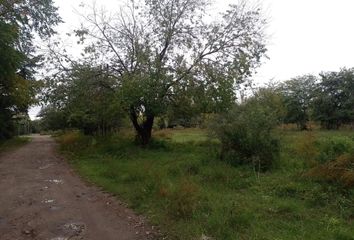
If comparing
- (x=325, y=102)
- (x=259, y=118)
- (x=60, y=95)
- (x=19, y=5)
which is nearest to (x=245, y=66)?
(x=259, y=118)

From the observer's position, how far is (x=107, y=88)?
936 inches

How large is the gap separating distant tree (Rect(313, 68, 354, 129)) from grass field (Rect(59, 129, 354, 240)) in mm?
37505

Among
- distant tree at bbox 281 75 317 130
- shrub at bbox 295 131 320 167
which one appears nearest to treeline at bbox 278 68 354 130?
distant tree at bbox 281 75 317 130

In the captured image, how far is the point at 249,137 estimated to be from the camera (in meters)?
14.0

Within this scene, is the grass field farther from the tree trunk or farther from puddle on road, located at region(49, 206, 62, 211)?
the tree trunk

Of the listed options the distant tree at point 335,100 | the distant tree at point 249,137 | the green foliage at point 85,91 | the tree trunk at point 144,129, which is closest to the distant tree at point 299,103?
the distant tree at point 335,100

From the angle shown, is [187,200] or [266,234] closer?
[266,234]

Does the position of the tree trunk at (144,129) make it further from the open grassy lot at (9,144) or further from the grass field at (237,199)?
the open grassy lot at (9,144)

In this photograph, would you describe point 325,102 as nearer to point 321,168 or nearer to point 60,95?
point 60,95

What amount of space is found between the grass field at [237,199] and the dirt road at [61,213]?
57 centimetres

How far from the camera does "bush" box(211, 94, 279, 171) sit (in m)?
14.0

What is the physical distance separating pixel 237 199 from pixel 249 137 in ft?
15.8

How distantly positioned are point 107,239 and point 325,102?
1919 inches

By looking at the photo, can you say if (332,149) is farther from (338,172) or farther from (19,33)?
(19,33)
